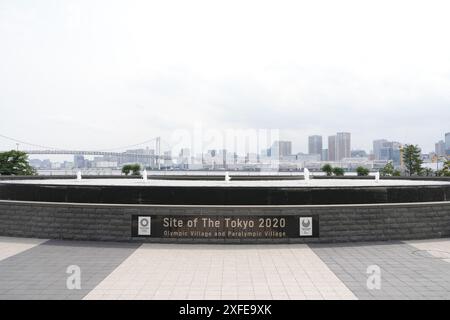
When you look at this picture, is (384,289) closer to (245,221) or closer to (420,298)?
(420,298)

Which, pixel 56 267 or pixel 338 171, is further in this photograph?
pixel 338 171

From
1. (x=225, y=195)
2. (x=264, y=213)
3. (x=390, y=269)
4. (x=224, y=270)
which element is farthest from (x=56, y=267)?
(x=390, y=269)

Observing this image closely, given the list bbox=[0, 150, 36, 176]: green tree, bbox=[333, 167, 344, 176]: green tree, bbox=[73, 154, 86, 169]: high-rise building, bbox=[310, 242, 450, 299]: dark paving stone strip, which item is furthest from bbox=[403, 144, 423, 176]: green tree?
bbox=[73, 154, 86, 169]: high-rise building

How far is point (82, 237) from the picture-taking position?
10562mm

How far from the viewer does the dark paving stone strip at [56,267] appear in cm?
655

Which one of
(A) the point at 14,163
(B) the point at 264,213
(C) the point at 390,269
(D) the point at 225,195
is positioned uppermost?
(A) the point at 14,163

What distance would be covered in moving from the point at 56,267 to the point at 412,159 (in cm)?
4311

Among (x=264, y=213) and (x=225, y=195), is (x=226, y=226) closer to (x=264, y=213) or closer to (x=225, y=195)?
(x=225, y=195)

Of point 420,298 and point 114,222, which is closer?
point 420,298

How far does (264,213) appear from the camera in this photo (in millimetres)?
10375

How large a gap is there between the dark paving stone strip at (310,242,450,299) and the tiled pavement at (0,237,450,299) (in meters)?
0.02

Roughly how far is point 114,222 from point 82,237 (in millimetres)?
1130
